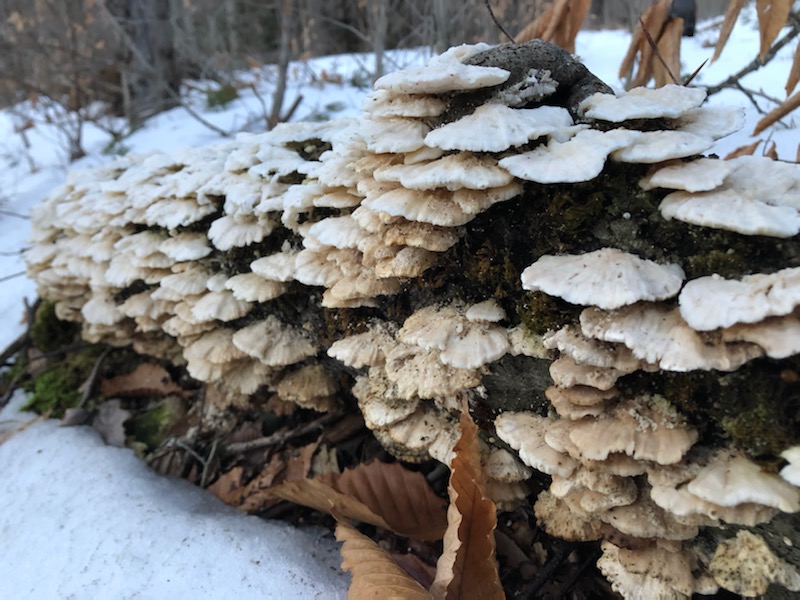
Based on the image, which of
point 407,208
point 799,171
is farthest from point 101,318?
point 799,171

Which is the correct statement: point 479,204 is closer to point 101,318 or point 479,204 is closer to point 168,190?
point 168,190

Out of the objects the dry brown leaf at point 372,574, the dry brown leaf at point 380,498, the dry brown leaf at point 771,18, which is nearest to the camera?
the dry brown leaf at point 372,574

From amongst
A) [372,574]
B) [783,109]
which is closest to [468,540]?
[372,574]

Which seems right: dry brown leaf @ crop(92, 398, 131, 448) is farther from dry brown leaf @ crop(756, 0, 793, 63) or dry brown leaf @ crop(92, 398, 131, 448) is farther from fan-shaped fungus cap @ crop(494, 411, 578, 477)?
dry brown leaf @ crop(756, 0, 793, 63)

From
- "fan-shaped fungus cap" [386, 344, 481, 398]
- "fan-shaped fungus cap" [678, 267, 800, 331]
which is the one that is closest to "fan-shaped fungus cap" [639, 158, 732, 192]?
"fan-shaped fungus cap" [678, 267, 800, 331]

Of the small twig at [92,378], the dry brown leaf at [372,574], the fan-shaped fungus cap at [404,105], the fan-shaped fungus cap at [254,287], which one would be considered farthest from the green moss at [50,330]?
the fan-shaped fungus cap at [404,105]

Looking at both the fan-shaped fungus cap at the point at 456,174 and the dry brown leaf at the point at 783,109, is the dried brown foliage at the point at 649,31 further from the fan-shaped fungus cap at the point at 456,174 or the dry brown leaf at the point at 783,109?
the fan-shaped fungus cap at the point at 456,174
